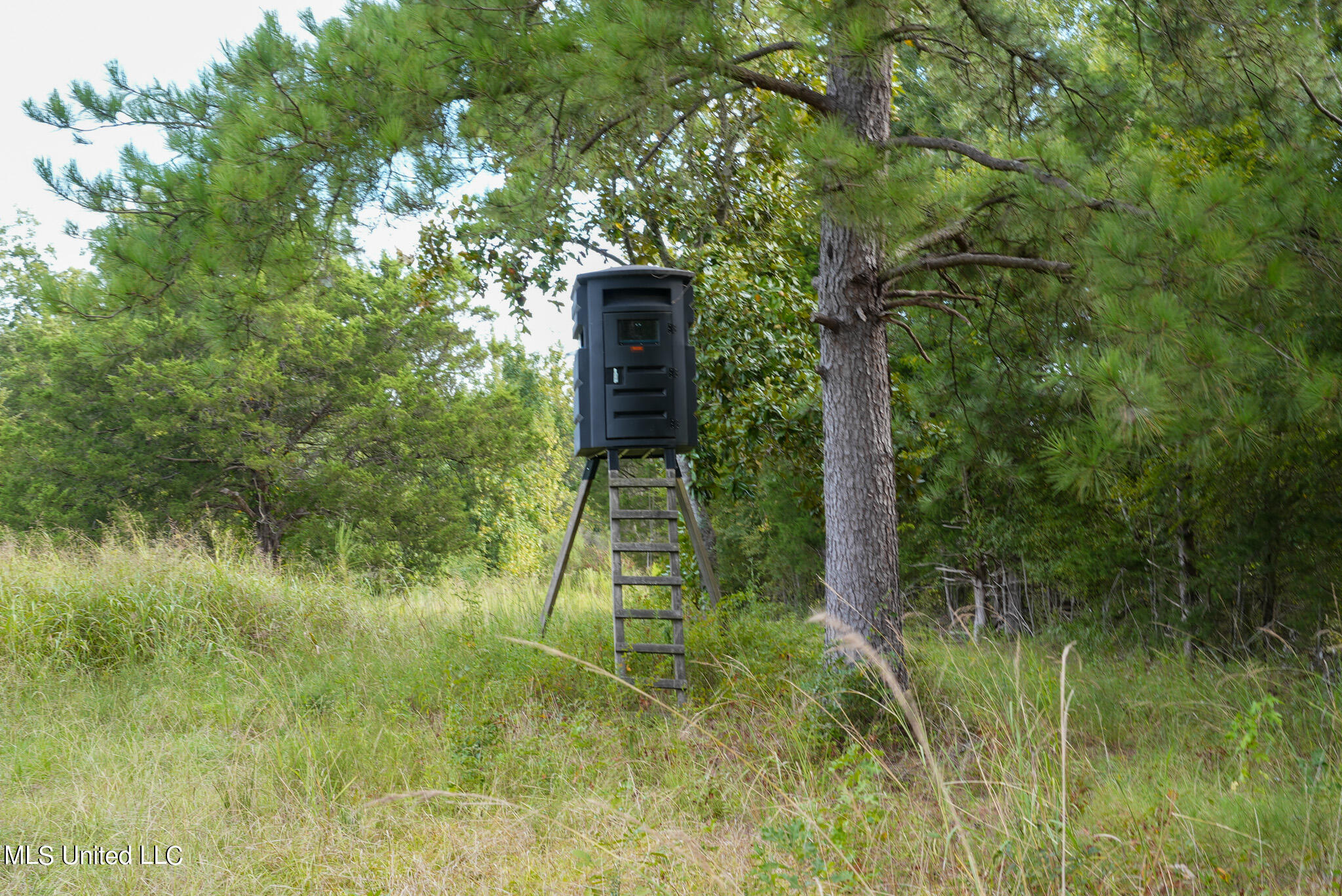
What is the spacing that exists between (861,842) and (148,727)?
3.73m

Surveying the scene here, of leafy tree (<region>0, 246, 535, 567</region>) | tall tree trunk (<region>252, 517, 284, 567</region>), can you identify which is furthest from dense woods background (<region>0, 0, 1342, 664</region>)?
tall tree trunk (<region>252, 517, 284, 567</region>)

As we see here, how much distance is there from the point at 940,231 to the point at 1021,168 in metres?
0.54

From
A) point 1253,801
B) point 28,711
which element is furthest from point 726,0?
point 28,711

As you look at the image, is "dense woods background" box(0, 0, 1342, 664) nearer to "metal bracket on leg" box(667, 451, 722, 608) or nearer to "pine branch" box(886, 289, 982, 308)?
"pine branch" box(886, 289, 982, 308)

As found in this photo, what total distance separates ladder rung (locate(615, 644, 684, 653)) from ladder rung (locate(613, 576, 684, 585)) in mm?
323

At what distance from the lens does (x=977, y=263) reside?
4270 millimetres

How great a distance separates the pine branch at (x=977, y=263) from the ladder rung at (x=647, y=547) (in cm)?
177

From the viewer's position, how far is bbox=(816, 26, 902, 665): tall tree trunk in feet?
13.9

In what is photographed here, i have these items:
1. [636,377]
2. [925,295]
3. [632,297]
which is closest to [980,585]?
[925,295]

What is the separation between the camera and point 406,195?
4.18 meters

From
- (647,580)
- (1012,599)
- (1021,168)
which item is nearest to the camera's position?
(1021,168)

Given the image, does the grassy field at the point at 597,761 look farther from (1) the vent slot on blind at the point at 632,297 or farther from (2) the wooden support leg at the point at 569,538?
(1) the vent slot on blind at the point at 632,297

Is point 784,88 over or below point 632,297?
over

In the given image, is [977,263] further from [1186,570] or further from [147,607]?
[147,607]
